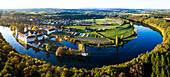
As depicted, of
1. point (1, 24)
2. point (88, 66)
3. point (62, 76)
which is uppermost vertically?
point (1, 24)

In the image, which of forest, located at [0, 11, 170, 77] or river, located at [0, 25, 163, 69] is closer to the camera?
forest, located at [0, 11, 170, 77]

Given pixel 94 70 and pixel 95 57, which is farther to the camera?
pixel 95 57

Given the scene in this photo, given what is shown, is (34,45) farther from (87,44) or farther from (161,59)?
(161,59)

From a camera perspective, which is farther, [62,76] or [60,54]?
[60,54]

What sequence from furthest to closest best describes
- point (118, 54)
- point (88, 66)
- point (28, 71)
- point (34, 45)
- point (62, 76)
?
point (34, 45), point (118, 54), point (88, 66), point (28, 71), point (62, 76)

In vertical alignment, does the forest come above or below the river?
above

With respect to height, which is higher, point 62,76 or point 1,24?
point 1,24

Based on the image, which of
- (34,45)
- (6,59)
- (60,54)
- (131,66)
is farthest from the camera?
(34,45)

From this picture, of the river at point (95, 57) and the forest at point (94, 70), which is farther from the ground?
the forest at point (94, 70)

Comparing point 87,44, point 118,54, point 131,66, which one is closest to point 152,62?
point 131,66

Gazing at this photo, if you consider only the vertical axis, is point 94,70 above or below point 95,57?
above

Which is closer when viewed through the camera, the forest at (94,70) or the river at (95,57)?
the forest at (94,70)
